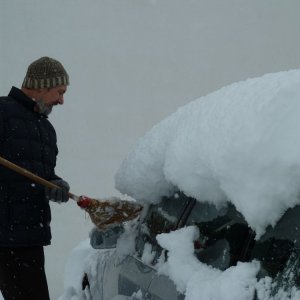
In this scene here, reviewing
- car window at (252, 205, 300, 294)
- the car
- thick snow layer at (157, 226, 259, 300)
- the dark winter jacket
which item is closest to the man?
the dark winter jacket

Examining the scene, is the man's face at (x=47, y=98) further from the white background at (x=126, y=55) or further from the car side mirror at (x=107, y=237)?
the white background at (x=126, y=55)

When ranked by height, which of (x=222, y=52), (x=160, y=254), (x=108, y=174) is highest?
(x=222, y=52)

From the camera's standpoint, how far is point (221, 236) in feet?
6.79

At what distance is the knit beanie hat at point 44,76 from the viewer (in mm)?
3174

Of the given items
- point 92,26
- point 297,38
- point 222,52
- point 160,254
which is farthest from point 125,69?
point 160,254

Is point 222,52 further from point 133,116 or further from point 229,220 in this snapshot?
point 229,220

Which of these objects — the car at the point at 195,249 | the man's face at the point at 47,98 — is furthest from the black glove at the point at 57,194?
the man's face at the point at 47,98

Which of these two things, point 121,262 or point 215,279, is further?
point 121,262

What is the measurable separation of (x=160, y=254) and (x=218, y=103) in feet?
2.08

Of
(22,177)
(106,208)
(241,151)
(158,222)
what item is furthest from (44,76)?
(241,151)

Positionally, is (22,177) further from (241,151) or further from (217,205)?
(241,151)

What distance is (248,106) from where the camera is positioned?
207cm

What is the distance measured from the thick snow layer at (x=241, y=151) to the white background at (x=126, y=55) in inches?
231

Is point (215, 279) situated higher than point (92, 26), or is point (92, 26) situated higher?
point (92, 26)
